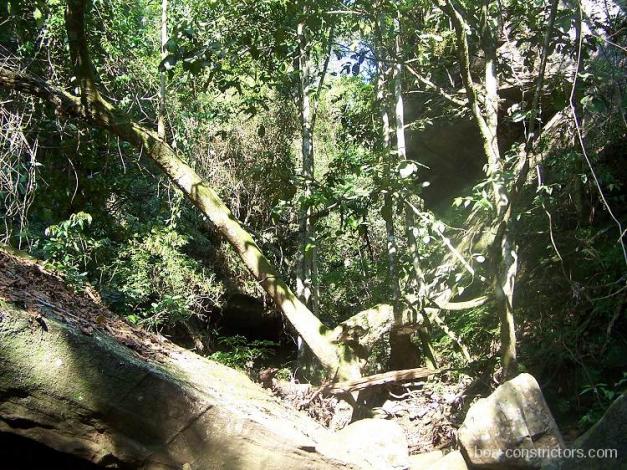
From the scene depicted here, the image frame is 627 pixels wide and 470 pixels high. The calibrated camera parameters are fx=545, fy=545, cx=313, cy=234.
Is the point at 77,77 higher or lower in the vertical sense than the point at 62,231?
higher

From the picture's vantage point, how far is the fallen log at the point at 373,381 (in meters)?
5.86

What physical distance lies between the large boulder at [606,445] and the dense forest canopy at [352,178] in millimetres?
1185

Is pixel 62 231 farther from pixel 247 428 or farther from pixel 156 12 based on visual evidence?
pixel 156 12

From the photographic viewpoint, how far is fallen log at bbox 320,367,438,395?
586 cm

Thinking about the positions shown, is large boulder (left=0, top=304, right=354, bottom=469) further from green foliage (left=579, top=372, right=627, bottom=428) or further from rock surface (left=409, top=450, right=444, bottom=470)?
green foliage (left=579, top=372, right=627, bottom=428)

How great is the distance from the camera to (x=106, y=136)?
6.91 meters

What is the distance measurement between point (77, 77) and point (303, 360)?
5.15m

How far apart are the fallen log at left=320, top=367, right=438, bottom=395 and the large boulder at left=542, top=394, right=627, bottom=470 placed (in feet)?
8.92

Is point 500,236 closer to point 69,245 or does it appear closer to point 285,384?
point 285,384

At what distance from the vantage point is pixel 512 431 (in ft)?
12.7

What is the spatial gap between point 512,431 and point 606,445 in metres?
0.78

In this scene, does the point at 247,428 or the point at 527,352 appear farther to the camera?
the point at 527,352

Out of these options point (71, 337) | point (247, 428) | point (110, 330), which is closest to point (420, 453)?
point (247, 428)

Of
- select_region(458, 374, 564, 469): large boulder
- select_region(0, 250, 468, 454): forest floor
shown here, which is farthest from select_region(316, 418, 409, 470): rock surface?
select_region(0, 250, 468, 454): forest floor
